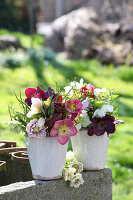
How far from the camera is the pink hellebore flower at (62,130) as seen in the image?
1998mm

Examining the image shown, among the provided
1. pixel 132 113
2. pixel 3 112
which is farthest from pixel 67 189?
pixel 132 113

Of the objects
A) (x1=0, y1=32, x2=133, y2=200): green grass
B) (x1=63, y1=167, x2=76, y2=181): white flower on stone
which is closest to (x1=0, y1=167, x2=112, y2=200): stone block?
(x1=63, y1=167, x2=76, y2=181): white flower on stone

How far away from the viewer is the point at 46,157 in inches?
80.7

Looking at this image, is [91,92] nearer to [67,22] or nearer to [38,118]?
[38,118]

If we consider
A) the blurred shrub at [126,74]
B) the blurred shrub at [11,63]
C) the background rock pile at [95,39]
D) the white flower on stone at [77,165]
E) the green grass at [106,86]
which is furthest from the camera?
the background rock pile at [95,39]

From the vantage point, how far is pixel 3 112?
580 cm

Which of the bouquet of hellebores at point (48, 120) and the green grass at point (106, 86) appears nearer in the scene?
the bouquet of hellebores at point (48, 120)

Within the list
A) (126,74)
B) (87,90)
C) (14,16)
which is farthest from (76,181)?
(14,16)

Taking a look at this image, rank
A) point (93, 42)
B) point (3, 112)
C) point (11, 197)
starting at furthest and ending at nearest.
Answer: point (93, 42) < point (3, 112) < point (11, 197)

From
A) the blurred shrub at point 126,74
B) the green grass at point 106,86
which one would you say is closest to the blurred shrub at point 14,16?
the green grass at point 106,86

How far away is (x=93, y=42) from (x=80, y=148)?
7.82 metres

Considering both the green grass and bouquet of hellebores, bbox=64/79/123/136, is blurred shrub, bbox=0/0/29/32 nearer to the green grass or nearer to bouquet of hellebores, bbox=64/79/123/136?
the green grass

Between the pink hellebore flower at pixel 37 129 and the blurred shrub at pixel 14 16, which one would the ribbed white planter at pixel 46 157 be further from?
the blurred shrub at pixel 14 16

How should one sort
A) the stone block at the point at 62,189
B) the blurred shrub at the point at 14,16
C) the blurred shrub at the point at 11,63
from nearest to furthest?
the stone block at the point at 62,189
the blurred shrub at the point at 11,63
the blurred shrub at the point at 14,16
